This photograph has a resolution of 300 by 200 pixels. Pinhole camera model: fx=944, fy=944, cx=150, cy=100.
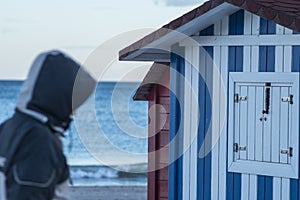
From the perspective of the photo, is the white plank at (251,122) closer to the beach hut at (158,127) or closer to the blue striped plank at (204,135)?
the blue striped plank at (204,135)

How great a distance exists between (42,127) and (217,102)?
4065 mm

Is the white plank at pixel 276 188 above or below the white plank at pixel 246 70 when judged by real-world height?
below

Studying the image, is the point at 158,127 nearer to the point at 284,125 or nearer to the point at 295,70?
the point at 284,125

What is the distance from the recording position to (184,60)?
28.4 ft

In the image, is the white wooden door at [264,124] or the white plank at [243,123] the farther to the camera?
the white plank at [243,123]

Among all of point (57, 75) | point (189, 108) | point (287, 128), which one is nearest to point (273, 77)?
point (287, 128)

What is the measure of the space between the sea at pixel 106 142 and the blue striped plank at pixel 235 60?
12055 millimetres

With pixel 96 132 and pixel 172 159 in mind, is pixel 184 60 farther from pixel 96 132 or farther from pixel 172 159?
pixel 96 132

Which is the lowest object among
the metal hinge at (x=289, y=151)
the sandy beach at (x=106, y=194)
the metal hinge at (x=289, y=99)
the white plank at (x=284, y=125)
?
the sandy beach at (x=106, y=194)

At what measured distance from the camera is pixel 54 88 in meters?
4.51

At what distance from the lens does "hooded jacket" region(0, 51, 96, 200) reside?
4.42 metres

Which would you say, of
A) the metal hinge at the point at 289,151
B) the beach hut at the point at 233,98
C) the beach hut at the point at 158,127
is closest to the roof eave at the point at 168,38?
the beach hut at the point at 233,98

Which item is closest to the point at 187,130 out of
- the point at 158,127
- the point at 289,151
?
the point at 289,151

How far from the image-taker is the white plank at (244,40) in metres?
7.86
